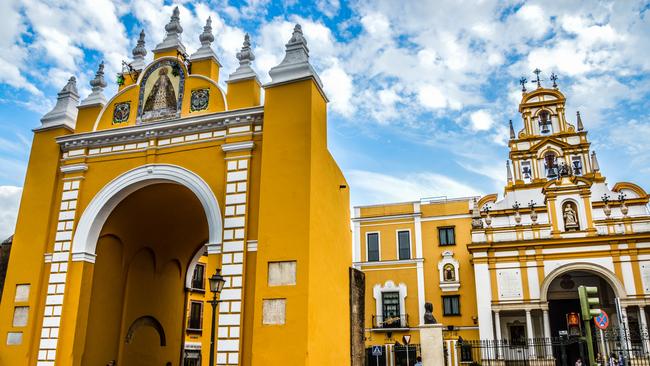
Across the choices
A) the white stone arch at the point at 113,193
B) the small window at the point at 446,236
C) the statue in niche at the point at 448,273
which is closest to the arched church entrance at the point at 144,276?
the white stone arch at the point at 113,193

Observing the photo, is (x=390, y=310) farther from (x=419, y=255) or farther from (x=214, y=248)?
(x=214, y=248)

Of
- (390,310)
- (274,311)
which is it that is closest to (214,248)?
(274,311)

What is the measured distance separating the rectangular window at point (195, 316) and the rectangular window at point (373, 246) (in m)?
10.2

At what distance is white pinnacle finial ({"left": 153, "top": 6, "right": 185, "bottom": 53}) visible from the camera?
14836 millimetres

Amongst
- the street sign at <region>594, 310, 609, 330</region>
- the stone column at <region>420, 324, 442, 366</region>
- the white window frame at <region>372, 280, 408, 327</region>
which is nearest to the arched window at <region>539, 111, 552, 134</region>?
the white window frame at <region>372, 280, 408, 327</region>

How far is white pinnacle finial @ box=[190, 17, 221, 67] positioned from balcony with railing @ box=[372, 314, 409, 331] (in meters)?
20.7

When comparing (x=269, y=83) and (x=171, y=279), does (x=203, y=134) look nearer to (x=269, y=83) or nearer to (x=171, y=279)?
(x=269, y=83)

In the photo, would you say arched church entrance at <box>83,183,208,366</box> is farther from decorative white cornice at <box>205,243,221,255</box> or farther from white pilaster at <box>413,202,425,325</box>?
white pilaster at <box>413,202,425,325</box>

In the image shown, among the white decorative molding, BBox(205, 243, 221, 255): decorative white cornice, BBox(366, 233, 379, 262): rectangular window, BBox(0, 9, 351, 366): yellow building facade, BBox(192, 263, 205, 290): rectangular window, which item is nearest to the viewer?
BBox(0, 9, 351, 366): yellow building facade

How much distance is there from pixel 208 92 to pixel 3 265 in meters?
9.46

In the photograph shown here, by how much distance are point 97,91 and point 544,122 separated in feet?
84.6

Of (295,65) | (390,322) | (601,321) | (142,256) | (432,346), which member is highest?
(295,65)

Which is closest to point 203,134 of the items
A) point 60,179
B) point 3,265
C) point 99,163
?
point 99,163

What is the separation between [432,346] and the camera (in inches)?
529
